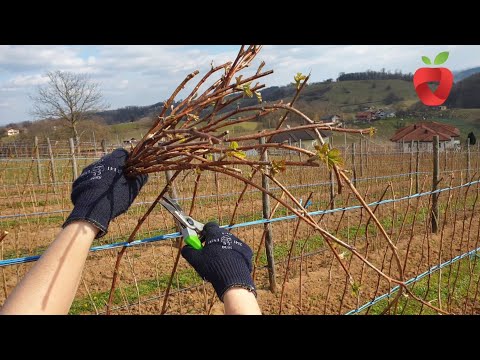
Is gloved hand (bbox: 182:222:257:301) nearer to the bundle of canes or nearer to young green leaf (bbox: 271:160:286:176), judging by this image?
the bundle of canes

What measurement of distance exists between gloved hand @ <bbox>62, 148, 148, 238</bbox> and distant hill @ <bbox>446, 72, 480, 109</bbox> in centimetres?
5040

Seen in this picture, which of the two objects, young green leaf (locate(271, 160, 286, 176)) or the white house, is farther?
the white house

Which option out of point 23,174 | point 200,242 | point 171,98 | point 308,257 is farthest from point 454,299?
point 23,174

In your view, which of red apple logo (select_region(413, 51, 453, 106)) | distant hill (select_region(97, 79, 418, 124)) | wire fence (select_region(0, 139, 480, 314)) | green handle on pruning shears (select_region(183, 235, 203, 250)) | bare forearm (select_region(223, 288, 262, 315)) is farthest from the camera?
distant hill (select_region(97, 79, 418, 124))

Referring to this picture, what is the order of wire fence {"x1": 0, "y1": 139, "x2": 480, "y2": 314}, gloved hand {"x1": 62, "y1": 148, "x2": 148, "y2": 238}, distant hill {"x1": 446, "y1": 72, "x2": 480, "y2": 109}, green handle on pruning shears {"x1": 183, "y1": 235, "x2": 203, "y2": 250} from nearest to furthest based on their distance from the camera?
gloved hand {"x1": 62, "y1": 148, "x2": 148, "y2": 238}, green handle on pruning shears {"x1": 183, "y1": 235, "x2": 203, "y2": 250}, wire fence {"x1": 0, "y1": 139, "x2": 480, "y2": 314}, distant hill {"x1": 446, "y1": 72, "x2": 480, "y2": 109}

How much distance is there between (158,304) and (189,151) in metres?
3.90

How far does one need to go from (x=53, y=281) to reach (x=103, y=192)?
0.36m

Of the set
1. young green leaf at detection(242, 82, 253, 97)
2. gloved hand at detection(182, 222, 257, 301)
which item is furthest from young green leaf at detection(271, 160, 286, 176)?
gloved hand at detection(182, 222, 257, 301)

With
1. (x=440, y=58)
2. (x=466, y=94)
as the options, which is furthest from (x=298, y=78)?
(x=466, y=94)

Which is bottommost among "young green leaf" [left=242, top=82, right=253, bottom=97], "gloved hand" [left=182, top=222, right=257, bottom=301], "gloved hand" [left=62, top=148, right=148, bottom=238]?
"gloved hand" [left=182, top=222, right=257, bottom=301]

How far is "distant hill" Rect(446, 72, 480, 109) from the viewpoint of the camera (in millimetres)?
44122

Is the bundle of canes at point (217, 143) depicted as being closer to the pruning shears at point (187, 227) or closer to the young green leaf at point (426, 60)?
the pruning shears at point (187, 227)

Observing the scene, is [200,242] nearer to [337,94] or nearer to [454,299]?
[454,299]

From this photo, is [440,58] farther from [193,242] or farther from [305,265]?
[305,265]
